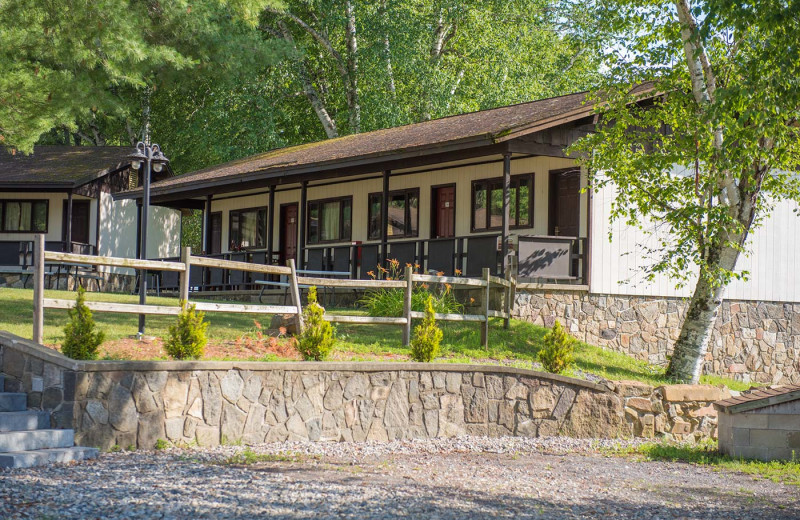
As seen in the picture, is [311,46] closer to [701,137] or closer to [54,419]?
[701,137]

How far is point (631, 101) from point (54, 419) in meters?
10.8

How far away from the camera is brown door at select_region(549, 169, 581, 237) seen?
1873 centimetres

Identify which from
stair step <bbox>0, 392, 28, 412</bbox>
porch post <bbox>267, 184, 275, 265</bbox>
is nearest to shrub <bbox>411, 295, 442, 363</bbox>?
stair step <bbox>0, 392, 28, 412</bbox>

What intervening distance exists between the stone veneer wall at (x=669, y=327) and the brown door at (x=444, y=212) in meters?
4.36

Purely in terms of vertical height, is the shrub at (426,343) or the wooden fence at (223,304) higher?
the wooden fence at (223,304)

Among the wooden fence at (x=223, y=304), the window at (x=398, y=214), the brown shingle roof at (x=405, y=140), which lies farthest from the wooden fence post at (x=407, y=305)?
the window at (x=398, y=214)

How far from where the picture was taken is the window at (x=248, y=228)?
2733 centimetres

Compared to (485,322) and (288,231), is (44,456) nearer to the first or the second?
(485,322)

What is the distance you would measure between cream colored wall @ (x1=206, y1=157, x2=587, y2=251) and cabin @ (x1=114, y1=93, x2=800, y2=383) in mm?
32

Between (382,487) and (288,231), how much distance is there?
63.6 ft

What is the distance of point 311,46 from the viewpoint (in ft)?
114

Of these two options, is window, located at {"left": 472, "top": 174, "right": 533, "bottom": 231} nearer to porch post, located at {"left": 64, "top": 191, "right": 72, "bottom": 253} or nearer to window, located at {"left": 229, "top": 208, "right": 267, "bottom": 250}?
window, located at {"left": 229, "top": 208, "right": 267, "bottom": 250}

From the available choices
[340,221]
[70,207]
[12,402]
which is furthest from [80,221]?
[12,402]

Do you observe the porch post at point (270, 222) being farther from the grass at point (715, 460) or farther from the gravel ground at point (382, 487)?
the gravel ground at point (382, 487)
